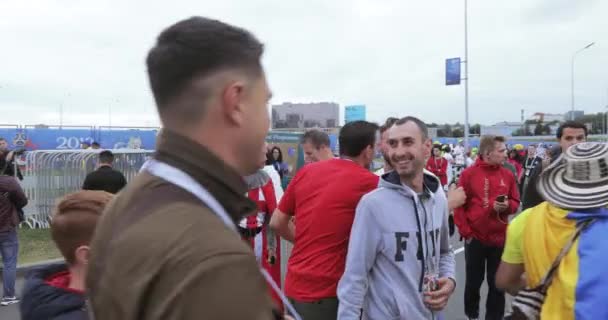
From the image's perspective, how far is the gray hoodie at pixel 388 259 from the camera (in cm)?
276

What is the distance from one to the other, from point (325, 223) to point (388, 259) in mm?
578

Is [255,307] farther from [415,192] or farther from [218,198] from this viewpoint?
[415,192]

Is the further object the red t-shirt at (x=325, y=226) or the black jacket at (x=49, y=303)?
the red t-shirt at (x=325, y=226)

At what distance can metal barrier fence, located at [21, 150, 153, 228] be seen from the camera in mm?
11242

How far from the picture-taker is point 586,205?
1938 millimetres

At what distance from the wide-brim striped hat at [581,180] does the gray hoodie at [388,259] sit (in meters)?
0.86

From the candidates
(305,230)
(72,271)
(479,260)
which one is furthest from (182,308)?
(479,260)

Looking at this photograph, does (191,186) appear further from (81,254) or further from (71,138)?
(71,138)

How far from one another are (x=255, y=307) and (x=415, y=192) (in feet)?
7.25

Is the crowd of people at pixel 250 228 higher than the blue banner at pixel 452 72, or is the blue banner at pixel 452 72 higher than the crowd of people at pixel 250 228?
the blue banner at pixel 452 72

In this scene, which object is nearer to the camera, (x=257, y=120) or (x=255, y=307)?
(x=255, y=307)

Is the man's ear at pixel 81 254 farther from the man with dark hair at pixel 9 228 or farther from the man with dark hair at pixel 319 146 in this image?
the man with dark hair at pixel 9 228

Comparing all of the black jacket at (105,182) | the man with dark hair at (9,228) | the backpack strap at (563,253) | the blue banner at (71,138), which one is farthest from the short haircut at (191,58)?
the blue banner at (71,138)

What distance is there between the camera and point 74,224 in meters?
2.15
